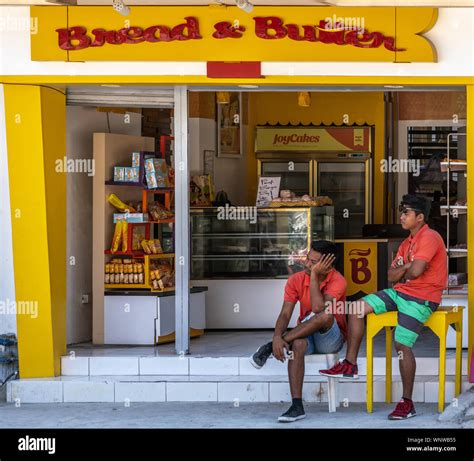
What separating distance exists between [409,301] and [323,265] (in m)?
0.68

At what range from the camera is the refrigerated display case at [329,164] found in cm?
1533

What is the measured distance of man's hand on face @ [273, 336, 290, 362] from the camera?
8.47m

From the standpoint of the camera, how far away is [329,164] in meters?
15.5

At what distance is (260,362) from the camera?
8.73 metres

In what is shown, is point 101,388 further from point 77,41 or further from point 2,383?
point 77,41

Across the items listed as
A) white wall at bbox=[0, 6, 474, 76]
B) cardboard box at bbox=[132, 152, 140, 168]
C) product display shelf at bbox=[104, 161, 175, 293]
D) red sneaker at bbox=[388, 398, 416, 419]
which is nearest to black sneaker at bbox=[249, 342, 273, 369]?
red sneaker at bbox=[388, 398, 416, 419]

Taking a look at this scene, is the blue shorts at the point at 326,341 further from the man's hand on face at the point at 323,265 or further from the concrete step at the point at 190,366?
the concrete step at the point at 190,366

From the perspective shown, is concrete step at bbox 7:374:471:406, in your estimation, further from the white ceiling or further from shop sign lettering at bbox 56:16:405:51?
the white ceiling

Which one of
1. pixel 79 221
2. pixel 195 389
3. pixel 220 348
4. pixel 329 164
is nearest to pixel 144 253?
pixel 79 221

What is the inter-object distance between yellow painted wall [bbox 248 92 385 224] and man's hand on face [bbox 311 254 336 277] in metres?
6.91

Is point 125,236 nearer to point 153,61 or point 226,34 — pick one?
point 153,61

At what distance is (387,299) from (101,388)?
8.22 ft
